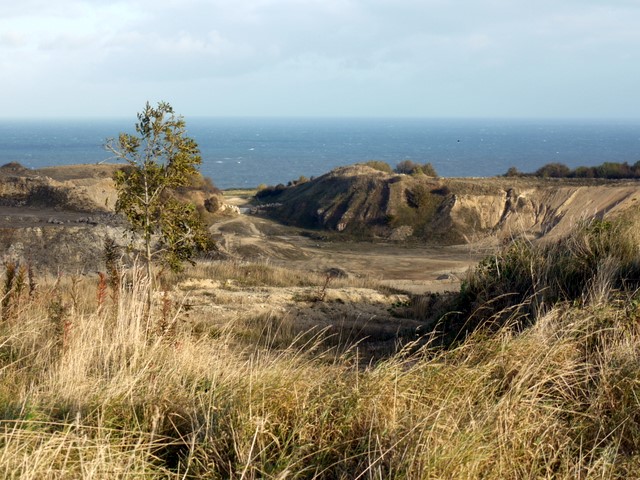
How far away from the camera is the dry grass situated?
391cm

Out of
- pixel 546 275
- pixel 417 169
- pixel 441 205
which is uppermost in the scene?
pixel 417 169

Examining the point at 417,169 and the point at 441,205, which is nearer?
the point at 441,205

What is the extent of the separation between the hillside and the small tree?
1390 inches

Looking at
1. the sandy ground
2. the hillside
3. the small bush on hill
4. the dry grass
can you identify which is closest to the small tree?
the dry grass

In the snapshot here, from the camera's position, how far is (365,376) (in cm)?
501

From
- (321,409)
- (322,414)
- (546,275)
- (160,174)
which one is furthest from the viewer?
(160,174)

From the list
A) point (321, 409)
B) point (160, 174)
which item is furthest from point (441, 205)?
point (321, 409)

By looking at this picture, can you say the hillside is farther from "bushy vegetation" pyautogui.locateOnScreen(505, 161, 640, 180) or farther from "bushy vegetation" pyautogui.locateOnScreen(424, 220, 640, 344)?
"bushy vegetation" pyautogui.locateOnScreen(424, 220, 640, 344)

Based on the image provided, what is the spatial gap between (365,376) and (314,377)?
1.42ft

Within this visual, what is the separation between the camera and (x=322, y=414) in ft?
14.3

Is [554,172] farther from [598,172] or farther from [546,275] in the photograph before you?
[546,275]

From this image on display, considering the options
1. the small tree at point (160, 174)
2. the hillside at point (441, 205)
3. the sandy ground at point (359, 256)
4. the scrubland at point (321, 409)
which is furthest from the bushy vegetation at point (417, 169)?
the scrubland at point (321, 409)

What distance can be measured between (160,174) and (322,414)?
8.76m

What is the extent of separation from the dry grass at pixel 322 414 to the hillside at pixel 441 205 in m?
41.0
